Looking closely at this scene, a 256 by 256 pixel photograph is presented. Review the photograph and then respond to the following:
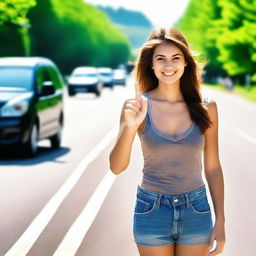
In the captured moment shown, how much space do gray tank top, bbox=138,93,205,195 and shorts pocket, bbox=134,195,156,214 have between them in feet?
0.20

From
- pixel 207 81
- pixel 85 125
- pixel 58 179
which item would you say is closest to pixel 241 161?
pixel 58 179

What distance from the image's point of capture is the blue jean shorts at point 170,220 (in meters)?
3.21

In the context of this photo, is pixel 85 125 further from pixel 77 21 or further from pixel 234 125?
pixel 77 21

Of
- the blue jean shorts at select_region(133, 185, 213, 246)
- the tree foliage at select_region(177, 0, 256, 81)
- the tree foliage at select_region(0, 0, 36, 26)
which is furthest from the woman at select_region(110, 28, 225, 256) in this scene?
the tree foliage at select_region(177, 0, 256, 81)

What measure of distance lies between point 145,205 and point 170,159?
9.5 inches

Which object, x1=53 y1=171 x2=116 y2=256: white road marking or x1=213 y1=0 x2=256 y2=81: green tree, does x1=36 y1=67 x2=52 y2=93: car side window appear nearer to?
x1=53 y1=171 x2=116 y2=256: white road marking

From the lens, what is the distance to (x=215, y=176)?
136 inches

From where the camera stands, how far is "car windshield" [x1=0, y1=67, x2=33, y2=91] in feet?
43.1

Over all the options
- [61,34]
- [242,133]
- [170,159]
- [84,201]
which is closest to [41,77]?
[84,201]

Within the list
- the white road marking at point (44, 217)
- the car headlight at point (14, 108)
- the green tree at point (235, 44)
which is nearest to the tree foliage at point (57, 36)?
the green tree at point (235, 44)

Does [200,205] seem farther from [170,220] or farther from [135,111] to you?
[135,111]

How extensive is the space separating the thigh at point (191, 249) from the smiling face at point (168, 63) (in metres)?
0.78

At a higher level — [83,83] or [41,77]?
[41,77]

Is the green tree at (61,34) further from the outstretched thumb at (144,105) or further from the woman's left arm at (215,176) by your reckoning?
the outstretched thumb at (144,105)
